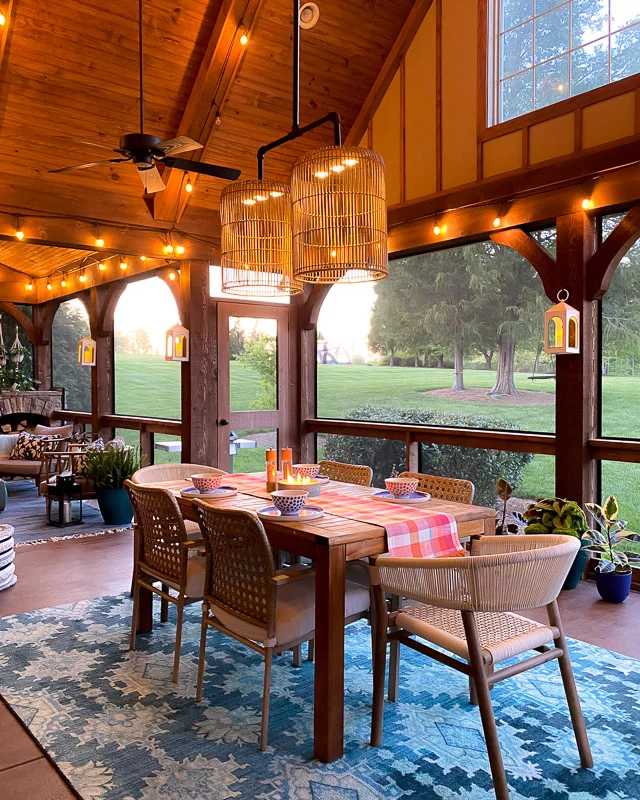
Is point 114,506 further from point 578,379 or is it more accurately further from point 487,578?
point 487,578

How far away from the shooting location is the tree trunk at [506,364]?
25.5 ft

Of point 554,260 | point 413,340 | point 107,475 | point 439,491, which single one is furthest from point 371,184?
point 413,340

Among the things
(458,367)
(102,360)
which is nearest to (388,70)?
(458,367)

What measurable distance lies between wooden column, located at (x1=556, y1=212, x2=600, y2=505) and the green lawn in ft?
1.73

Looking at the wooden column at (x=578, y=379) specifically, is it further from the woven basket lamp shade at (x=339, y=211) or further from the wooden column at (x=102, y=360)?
the wooden column at (x=102, y=360)

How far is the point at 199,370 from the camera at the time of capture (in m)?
Result: 6.82

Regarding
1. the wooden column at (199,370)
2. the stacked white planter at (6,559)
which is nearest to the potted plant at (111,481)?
the wooden column at (199,370)

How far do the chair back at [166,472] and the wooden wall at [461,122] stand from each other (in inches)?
120

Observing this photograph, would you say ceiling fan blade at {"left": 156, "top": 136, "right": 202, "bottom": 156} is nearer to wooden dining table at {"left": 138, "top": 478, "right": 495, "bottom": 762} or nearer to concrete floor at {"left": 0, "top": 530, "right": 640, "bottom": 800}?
wooden dining table at {"left": 138, "top": 478, "right": 495, "bottom": 762}

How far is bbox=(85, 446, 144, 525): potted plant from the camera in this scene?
6.50 metres

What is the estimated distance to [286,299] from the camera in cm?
741

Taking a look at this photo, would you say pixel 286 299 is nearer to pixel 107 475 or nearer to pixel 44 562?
pixel 107 475

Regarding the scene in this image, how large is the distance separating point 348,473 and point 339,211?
73.1 inches

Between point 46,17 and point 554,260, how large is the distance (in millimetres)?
4220
